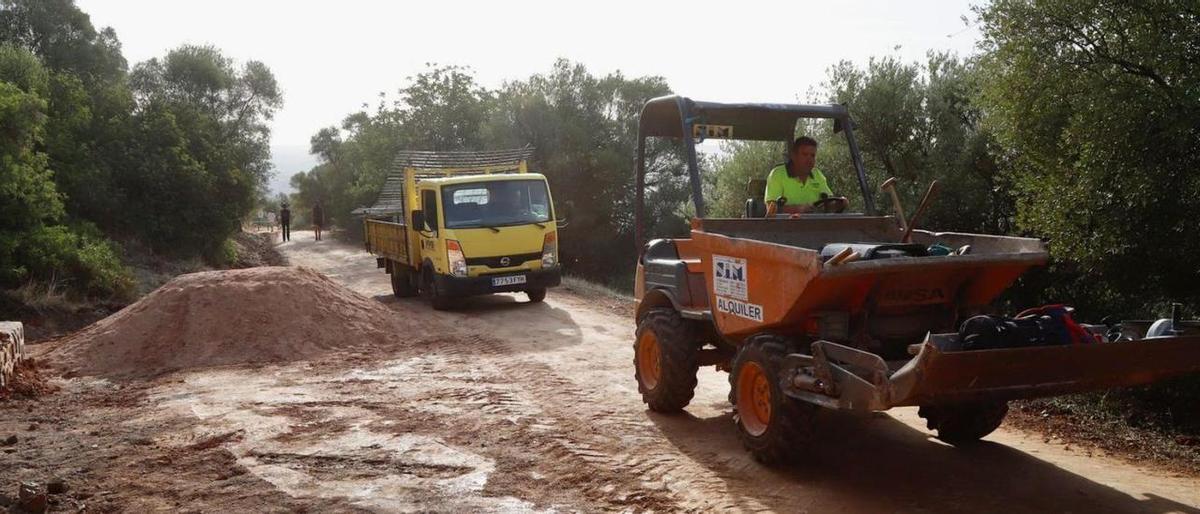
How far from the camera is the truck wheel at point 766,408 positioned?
17.5ft

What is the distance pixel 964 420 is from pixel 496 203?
973cm

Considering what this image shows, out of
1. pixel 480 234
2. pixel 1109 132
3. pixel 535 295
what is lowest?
pixel 535 295

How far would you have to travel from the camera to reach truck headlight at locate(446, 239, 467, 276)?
14383 millimetres

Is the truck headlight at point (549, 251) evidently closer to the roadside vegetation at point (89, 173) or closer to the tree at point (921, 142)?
the tree at point (921, 142)

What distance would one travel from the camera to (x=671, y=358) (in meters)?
6.89

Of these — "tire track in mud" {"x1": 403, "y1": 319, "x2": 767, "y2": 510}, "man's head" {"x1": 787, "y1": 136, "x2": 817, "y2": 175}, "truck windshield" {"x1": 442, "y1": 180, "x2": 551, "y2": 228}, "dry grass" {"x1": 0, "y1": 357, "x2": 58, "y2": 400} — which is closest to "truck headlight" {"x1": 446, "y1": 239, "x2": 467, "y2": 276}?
"truck windshield" {"x1": 442, "y1": 180, "x2": 551, "y2": 228}

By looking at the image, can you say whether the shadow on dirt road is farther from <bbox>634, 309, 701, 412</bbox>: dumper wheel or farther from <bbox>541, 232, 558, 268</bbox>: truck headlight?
<bbox>541, 232, 558, 268</bbox>: truck headlight

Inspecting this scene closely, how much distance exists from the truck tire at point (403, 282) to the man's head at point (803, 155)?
11.2 m

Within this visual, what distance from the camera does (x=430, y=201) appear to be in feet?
48.4

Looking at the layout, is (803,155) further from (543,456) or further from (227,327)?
(227,327)

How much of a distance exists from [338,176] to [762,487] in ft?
165

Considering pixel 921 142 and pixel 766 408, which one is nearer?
pixel 766 408

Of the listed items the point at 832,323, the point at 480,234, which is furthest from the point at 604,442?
the point at 480,234

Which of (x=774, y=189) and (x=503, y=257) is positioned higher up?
(x=774, y=189)
